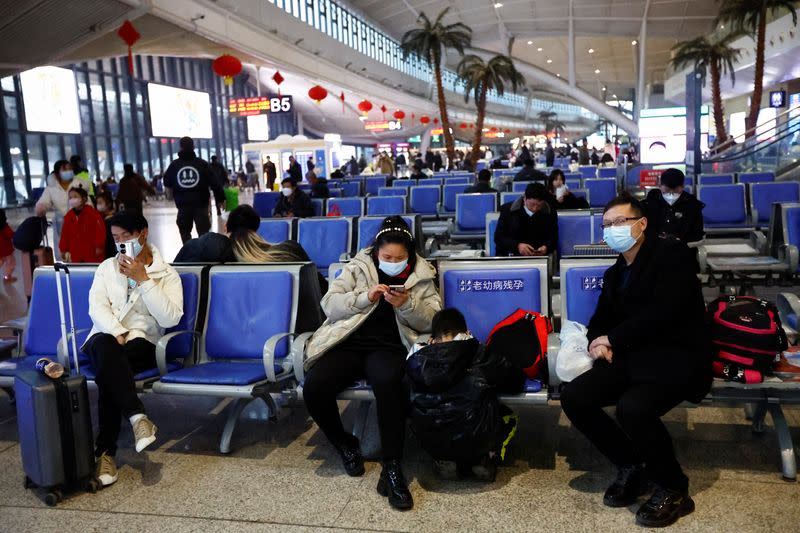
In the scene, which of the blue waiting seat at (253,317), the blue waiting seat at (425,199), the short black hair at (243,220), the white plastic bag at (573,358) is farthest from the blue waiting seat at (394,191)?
the white plastic bag at (573,358)

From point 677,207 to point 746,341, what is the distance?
11.8 ft

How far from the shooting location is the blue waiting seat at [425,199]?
13.0 metres

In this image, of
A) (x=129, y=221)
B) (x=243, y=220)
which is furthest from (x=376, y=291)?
(x=243, y=220)

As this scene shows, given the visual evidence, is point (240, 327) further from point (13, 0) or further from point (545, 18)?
point (545, 18)

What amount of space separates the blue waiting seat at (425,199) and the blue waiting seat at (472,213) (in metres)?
2.54

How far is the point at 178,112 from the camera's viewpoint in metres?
35.5

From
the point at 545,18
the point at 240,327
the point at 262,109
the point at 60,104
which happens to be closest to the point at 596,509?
the point at 240,327

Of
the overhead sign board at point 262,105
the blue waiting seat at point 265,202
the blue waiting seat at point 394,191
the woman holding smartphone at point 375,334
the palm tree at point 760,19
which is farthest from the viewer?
the overhead sign board at point 262,105

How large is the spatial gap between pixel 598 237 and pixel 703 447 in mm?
3225

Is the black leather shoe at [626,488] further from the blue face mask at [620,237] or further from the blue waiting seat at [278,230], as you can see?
the blue waiting seat at [278,230]

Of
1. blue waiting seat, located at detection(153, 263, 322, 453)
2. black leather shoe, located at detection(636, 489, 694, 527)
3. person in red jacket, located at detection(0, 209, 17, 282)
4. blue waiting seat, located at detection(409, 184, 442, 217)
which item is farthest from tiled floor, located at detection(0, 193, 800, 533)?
blue waiting seat, located at detection(409, 184, 442, 217)

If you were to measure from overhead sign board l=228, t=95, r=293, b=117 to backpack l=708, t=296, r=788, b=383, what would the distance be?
28596mm

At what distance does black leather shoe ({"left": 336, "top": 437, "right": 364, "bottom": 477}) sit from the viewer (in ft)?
12.2

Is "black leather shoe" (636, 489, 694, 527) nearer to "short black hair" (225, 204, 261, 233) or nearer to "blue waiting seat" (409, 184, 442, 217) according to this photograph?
"short black hair" (225, 204, 261, 233)
